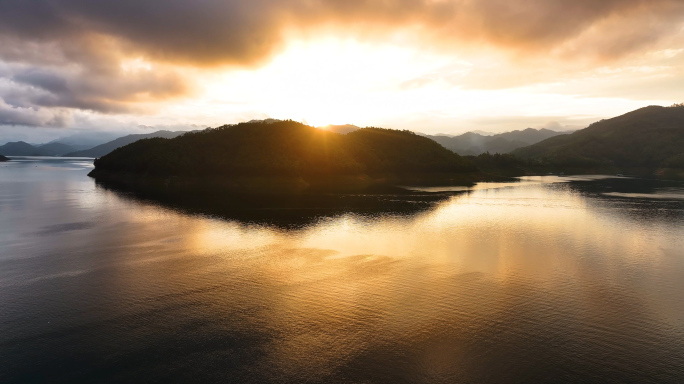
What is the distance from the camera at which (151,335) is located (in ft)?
93.8

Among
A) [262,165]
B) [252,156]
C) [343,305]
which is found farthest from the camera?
[252,156]

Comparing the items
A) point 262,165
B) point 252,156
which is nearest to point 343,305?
point 262,165

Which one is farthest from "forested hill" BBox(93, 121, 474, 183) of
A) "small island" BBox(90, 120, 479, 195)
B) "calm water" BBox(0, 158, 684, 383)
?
"calm water" BBox(0, 158, 684, 383)

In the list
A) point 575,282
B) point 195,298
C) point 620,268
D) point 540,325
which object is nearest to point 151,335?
point 195,298

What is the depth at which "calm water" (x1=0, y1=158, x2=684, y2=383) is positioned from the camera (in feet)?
80.8

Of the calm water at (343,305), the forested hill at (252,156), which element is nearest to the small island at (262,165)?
the forested hill at (252,156)

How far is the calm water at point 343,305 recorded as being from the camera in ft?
80.8

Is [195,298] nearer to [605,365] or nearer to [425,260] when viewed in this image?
[425,260]

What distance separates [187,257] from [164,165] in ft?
417

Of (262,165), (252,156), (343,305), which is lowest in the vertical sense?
(343,305)

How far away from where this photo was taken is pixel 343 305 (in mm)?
34438

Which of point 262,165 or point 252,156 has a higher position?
point 252,156

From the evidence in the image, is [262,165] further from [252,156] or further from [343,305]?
[343,305]

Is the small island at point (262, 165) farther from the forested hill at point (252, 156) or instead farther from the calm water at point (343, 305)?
the calm water at point (343, 305)
